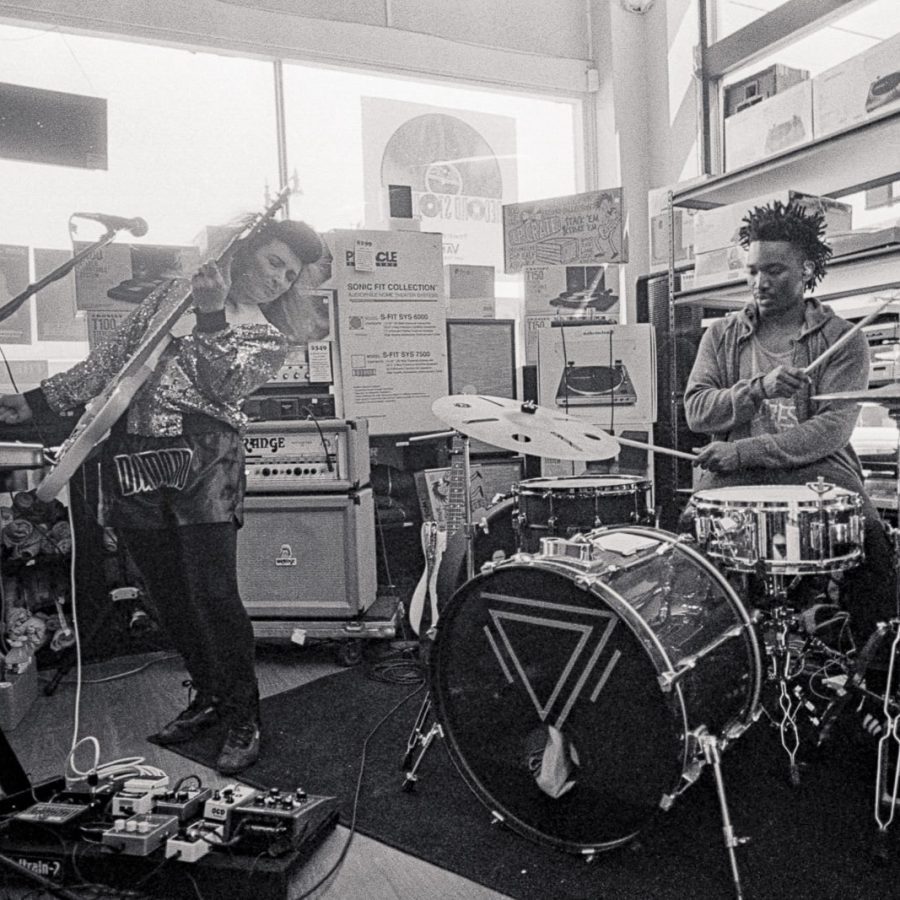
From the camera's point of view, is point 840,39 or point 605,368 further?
point 840,39

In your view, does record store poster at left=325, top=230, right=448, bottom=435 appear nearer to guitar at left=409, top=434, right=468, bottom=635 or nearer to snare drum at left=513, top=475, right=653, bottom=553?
guitar at left=409, top=434, right=468, bottom=635

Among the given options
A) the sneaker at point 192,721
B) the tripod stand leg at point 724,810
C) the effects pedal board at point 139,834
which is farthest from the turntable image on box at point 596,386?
the effects pedal board at point 139,834

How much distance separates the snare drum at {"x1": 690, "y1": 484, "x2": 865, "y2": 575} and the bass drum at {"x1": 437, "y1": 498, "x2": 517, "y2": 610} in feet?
2.25

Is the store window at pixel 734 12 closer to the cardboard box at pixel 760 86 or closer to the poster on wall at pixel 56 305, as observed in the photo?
the cardboard box at pixel 760 86

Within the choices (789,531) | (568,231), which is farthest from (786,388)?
(568,231)

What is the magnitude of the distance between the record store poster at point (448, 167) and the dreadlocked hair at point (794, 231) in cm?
205

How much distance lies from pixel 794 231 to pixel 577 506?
1.18 metres

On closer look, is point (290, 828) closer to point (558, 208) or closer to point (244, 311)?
point (244, 311)

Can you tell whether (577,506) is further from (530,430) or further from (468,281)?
(468,281)

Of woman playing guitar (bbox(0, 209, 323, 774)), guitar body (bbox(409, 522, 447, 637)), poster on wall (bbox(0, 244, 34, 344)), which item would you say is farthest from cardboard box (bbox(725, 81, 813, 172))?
poster on wall (bbox(0, 244, 34, 344))

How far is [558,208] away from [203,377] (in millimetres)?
2342

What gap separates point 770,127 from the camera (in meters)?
3.19

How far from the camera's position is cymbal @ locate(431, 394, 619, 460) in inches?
78.2

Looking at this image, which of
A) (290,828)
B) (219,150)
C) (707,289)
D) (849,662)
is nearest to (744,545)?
(849,662)
